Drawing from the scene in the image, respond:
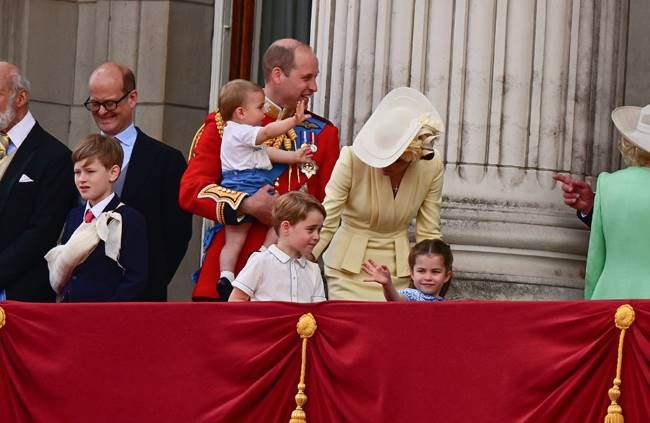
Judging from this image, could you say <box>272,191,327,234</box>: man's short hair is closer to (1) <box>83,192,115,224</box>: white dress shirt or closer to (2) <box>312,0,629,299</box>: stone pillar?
(1) <box>83,192,115,224</box>: white dress shirt

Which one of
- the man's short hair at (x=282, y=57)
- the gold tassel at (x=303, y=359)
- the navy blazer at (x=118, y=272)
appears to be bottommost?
the gold tassel at (x=303, y=359)

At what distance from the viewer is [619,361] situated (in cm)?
888

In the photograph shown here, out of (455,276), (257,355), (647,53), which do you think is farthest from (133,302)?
(647,53)

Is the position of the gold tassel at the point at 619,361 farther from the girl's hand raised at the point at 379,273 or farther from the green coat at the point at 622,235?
the girl's hand raised at the point at 379,273

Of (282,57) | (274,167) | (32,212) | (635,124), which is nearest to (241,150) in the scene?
(274,167)

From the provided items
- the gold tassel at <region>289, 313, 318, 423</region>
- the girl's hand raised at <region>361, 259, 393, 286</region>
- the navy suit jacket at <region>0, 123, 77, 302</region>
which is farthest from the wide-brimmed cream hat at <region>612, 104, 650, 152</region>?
the navy suit jacket at <region>0, 123, 77, 302</region>

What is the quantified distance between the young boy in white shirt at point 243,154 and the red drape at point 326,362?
1153 mm

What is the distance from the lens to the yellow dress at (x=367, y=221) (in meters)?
10.7

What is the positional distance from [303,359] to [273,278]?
71 centimetres

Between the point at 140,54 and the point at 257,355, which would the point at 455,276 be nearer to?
the point at 257,355

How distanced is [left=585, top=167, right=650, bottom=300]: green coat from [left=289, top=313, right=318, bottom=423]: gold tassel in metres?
1.49

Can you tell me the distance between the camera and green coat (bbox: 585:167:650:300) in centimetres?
Answer: 995

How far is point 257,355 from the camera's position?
31.1 feet

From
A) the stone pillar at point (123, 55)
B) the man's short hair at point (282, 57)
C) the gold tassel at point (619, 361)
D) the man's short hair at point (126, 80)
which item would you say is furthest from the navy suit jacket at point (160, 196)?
the stone pillar at point (123, 55)
